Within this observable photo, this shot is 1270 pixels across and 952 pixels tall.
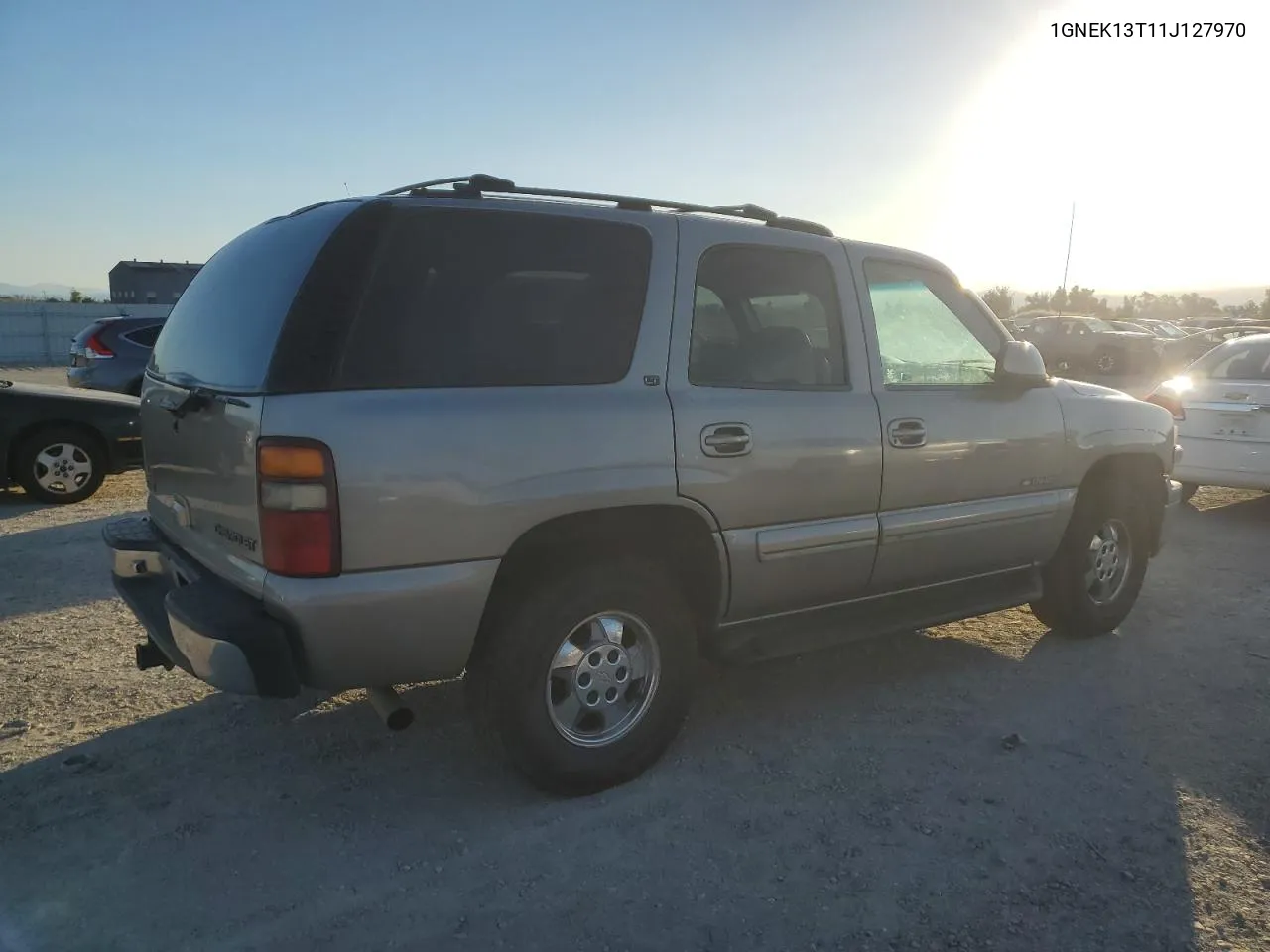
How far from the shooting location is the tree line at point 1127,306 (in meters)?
55.0

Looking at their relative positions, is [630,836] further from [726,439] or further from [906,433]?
[906,433]

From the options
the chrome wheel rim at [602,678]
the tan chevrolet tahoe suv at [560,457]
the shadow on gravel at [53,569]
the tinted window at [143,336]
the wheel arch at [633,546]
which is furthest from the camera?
the tinted window at [143,336]

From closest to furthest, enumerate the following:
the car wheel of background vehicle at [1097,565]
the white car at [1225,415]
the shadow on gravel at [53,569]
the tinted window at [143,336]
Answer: the car wheel of background vehicle at [1097,565], the shadow on gravel at [53,569], the white car at [1225,415], the tinted window at [143,336]

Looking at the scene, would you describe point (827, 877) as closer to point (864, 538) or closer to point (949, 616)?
point (864, 538)

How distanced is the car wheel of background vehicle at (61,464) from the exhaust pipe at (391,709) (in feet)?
20.7

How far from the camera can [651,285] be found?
3.39m

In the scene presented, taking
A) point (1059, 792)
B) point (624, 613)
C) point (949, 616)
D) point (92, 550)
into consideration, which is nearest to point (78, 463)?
point (92, 550)

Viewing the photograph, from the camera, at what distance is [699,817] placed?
126 inches

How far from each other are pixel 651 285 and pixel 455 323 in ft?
2.51

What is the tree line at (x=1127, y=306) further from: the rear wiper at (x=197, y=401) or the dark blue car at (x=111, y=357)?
the rear wiper at (x=197, y=401)

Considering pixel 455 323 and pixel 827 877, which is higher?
pixel 455 323

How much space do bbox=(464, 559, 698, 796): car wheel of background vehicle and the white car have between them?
6.12 metres

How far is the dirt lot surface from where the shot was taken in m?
2.65

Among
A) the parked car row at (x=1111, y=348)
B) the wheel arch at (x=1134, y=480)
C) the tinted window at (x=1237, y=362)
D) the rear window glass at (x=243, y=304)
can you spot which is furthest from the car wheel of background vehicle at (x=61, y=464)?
the parked car row at (x=1111, y=348)
